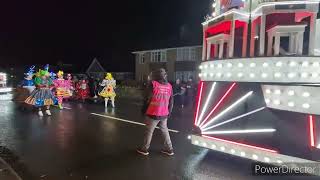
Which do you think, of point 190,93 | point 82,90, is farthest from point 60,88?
point 190,93

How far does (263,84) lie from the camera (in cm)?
585

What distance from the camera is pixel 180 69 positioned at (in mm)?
41406

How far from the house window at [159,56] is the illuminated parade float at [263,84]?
35096 millimetres

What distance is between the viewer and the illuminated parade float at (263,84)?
541 centimetres

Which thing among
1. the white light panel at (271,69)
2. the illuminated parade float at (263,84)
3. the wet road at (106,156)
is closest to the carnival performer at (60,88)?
the wet road at (106,156)

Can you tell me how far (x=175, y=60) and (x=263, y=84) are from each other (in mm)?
35939

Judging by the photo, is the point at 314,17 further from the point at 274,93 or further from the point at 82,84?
the point at 82,84

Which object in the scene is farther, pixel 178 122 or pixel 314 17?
pixel 178 122

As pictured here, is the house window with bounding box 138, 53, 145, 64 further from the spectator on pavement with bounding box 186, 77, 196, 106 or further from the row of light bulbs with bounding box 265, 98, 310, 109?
the row of light bulbs with bounding box 265, 98, 310, 109

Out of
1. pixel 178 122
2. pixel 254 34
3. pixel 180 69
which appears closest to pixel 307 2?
pixel 254 34

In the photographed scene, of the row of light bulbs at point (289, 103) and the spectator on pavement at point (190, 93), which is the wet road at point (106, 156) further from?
the spectator on pavement at point (190, 93)

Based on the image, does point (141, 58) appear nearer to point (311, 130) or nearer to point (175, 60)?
point (175, 60)

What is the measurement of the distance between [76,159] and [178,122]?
612cm

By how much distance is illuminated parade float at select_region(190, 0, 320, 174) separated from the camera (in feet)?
17.7
